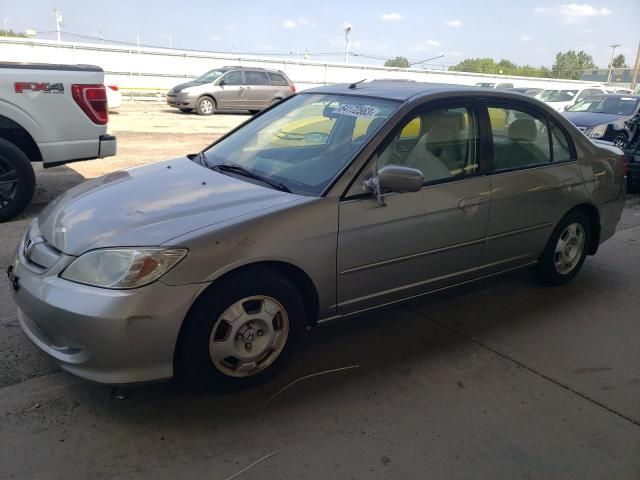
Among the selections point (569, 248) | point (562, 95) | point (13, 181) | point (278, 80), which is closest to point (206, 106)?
point (278, 80)

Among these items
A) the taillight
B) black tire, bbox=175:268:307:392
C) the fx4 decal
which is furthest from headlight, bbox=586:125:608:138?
black tire, bbox=175:268:307:392

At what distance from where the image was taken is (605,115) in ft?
39.1

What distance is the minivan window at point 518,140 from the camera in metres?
3.72

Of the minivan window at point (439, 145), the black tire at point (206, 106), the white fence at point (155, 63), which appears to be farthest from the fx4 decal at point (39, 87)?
the white fence at point (155, 63)

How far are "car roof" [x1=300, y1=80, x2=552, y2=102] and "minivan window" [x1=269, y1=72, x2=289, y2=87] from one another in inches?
631

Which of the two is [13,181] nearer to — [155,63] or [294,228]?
[294,228]

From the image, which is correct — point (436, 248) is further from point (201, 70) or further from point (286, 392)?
point (201, 70)

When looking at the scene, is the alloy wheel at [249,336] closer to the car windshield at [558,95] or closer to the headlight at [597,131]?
the headlight at [597,131]

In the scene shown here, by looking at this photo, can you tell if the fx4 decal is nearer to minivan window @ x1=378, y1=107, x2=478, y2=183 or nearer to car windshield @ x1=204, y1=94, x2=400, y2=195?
car windshield @ x1=204, y1=94, x2=400, y2=195

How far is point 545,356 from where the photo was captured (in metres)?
3.40

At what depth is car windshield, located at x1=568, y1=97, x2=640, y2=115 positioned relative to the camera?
1215cm

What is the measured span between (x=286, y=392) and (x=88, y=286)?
3.80 feet

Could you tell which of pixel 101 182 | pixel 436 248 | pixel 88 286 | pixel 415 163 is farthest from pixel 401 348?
pixel 101 182

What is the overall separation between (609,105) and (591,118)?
1432mm
